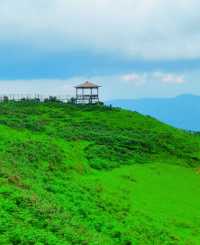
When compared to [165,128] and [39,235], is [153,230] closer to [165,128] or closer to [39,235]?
[39,235]

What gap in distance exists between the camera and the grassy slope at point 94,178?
891 inches

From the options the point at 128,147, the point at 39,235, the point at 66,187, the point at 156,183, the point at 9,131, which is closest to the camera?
the point at 39,235

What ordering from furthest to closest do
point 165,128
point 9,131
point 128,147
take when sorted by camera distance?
point 165,128, point 128,147, point 9,131

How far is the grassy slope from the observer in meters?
22.6

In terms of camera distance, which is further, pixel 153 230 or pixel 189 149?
pixel 189 149

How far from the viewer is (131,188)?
38.8 metres

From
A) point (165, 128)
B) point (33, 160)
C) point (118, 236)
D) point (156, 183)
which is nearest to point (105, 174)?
point (156, 183)

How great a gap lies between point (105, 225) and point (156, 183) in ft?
56.9

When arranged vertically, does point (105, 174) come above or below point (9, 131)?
below

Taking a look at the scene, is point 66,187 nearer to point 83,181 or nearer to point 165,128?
point 83,181

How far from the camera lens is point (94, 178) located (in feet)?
131

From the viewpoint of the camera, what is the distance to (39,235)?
64.7 feet

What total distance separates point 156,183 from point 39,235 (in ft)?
77.1

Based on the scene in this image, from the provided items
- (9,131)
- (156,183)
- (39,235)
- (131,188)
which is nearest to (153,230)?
(39,235)
